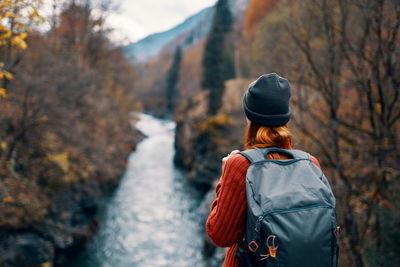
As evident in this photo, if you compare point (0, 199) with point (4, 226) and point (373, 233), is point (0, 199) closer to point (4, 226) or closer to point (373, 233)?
point (4, 226)

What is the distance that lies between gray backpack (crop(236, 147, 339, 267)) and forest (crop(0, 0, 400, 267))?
2.91m

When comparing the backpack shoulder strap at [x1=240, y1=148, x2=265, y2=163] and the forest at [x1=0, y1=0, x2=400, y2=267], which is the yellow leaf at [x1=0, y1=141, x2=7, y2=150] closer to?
the forest at [x1=0, y1=0, x2=400, y2=267]

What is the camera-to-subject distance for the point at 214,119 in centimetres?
2239

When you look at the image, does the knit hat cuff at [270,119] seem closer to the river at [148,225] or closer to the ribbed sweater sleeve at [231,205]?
the ribbed sweater sleeve at [231,205]

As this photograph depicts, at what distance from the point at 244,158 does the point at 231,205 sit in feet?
0.88

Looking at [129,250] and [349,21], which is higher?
[349,21]

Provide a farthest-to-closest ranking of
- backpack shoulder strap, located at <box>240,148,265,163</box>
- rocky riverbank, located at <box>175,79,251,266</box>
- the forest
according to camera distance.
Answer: rocky riverbank, located at <box>175,79,251,266</box> < the forest < backpack shoulder strap, located at <box>240,148,265,163</box>

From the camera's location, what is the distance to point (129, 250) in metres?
11.4

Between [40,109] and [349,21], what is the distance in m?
10.3

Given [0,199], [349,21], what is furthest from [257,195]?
[0,199]

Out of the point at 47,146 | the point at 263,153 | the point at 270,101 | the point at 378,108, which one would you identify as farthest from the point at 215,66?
the point at 263,153

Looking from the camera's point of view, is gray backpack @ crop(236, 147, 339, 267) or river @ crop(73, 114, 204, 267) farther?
river @ crop(73, 114, 204, 267)

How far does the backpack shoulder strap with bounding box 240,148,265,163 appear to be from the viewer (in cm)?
144

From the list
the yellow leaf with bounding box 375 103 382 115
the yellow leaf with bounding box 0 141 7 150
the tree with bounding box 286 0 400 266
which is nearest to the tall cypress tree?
the yellow leaf with bounding box 0 141 7 150
